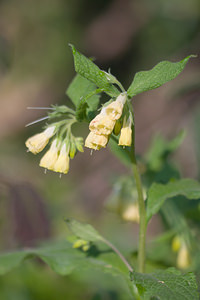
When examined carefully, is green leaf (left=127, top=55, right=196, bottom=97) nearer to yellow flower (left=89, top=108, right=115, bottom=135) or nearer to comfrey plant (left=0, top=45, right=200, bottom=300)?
comfrey plant (left=0, top=45, right=200, bottom=300)

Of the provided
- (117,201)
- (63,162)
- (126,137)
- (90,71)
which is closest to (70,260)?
(63,162)

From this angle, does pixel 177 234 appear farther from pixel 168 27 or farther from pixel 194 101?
pixel 168 27

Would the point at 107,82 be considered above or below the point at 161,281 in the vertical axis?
above

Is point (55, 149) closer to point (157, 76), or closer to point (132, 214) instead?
point (157, 76)

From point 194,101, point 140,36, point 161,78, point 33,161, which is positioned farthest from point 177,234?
point 140,36

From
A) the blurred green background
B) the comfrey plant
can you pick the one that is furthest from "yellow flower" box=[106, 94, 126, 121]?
the blurred green background

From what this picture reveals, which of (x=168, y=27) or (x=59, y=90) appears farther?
(x=59, y=90)
